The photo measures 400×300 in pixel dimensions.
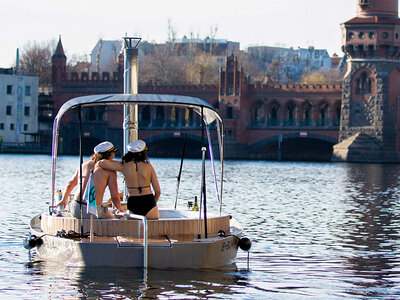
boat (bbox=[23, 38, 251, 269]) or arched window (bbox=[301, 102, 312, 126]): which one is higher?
arched window (bbox=[301, 102, 312, 126])

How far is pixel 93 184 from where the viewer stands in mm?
16031

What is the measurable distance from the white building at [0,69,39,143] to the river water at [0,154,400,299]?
5867 cm

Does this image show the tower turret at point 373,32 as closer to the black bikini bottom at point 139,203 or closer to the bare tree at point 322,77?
the bare tree at point 322,77

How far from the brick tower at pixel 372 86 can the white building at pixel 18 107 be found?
99.9ft

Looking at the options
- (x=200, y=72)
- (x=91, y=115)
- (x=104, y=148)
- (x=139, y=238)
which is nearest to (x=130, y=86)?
(x=104, y=148)

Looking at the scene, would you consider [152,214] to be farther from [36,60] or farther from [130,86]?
[36,60]

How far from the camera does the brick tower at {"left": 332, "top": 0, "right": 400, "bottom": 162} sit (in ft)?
261

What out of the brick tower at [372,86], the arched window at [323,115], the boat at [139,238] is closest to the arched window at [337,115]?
the arched window at [323,115]

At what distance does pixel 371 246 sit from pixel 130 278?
23.6ft

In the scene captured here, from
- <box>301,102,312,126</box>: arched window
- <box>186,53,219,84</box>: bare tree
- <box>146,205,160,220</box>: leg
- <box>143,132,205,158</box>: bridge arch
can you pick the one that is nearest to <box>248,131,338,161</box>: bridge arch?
<box>301,102,312,126</box>: arched window

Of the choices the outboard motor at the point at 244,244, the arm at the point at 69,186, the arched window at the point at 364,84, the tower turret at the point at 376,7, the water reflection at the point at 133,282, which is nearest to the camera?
the water reflection at the point at 133,282

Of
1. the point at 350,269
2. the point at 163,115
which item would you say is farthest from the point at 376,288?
the point at 163,115

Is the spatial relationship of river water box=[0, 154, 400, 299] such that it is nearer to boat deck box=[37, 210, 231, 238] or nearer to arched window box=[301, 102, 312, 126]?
boat deck box=[37, 210, 231, 238]

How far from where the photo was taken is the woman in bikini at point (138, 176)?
1586cm
